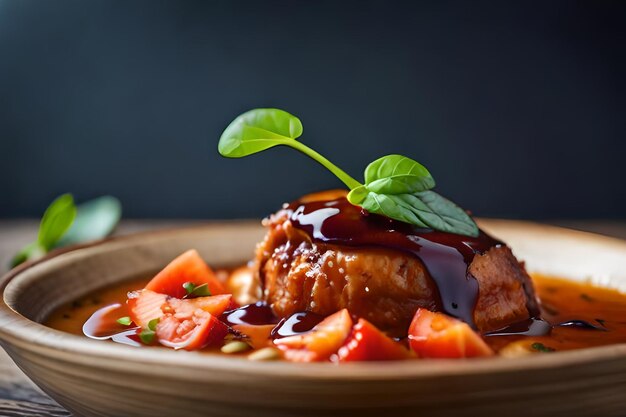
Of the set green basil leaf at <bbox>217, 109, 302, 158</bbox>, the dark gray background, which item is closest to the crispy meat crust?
green basil leaf at <bbox>217, 109, 302, 158</bbox>

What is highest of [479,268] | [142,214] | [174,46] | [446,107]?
[174,46]

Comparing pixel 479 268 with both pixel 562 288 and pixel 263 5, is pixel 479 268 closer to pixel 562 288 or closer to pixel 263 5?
pixel 562 288

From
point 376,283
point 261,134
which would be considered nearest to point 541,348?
point 376,283

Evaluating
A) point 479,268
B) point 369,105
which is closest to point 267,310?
point 479,268

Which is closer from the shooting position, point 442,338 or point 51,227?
point 442,338

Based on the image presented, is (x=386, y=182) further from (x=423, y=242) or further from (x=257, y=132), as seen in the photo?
(x=257, y=132)
